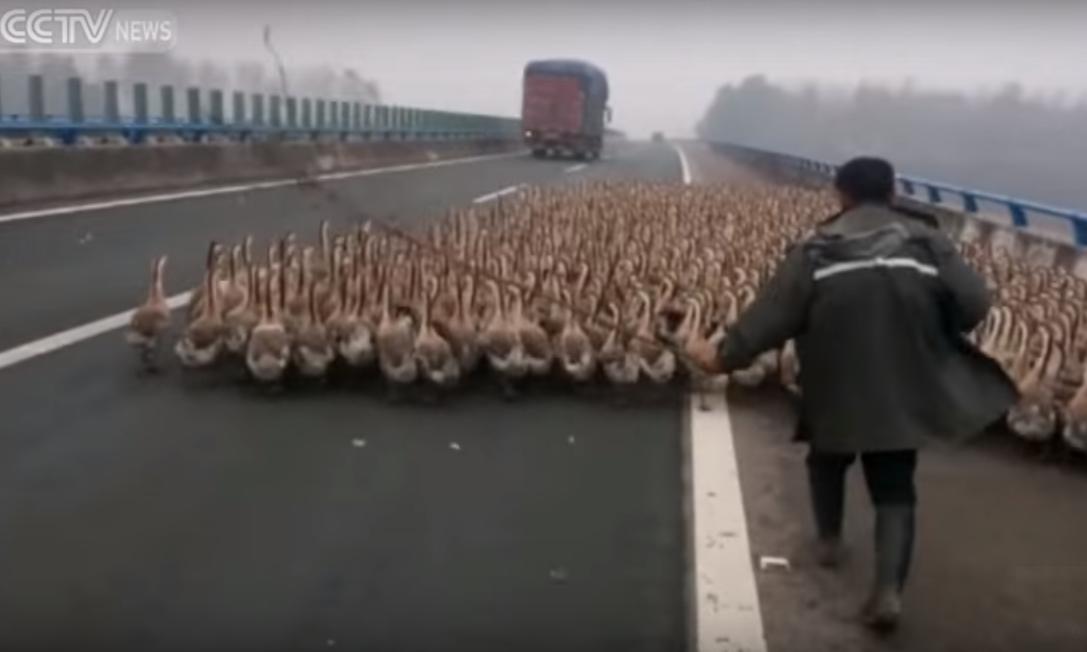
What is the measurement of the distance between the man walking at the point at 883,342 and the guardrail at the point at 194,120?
1597cm

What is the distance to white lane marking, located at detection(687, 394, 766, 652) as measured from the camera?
4.17 metres

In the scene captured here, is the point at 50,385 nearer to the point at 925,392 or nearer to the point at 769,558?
the point at 769,558

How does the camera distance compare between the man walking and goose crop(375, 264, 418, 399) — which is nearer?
the man walking

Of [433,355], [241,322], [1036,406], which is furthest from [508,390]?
[1036,406]

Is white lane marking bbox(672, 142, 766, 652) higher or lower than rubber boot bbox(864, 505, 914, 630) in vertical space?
lower

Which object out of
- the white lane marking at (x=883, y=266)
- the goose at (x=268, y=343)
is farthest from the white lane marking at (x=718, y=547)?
the goose at (x=268, y=343)

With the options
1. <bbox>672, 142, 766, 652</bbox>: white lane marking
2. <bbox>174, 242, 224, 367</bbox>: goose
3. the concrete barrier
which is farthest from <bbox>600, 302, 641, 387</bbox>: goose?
the concrete barrier

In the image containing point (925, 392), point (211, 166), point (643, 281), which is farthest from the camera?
point (211, 166)

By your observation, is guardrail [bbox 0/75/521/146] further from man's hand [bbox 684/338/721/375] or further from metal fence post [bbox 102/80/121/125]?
man's hand [bbox 684/338/721/375]

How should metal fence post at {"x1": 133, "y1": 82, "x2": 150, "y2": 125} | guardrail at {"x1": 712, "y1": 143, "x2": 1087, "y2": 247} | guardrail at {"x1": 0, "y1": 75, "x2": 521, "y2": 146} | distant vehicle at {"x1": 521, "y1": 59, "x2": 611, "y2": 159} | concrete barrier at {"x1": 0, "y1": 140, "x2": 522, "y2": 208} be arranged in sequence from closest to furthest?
guardrail at {"x1": 712, "y1": 143, "x2": 1087, "y2": 247} → concrete barrier at {"x1": 0, "y1": 140, "x2": 522, "y2": 208} → guardrail at {"x1": 0, "y1": 75, "x2": 521, "y2": 146} → metal fence post at {"x1": 133, "y1": 82, "x2": 150, "y2": 125} → distant vehicle at {"x1": 521, "y1": 59, "x2": 611, "y2": 159}

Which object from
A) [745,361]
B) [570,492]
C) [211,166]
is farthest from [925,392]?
[211,166]

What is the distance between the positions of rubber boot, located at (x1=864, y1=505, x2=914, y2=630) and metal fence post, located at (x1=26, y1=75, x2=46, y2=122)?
64.4ft

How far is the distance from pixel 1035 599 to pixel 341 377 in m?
4.01

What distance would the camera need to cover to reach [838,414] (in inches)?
169
